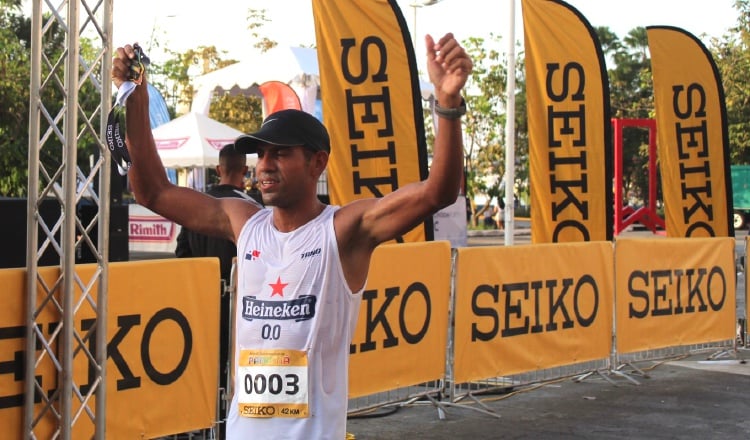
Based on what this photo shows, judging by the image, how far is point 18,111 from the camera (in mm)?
30922

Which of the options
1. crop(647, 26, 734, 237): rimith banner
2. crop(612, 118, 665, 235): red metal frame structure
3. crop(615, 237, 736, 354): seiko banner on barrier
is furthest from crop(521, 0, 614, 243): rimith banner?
crop(612, 118, 665, 235): red metal frame structure

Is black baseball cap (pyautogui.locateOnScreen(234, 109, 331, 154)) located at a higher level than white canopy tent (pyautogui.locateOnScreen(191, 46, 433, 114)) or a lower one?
lower

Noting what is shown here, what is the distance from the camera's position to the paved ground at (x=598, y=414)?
26.1ft

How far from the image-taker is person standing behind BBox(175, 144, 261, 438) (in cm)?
685

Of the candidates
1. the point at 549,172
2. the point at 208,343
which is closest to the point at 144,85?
the point at 208,343

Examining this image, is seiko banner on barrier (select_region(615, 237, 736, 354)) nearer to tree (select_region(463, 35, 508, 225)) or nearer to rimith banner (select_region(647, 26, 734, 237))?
rimith banner (select_region(647, 26, 734, 237))

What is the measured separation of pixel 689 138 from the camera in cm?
1292

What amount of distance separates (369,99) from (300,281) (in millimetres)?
6807

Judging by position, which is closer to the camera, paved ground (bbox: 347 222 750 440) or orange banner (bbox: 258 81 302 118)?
paved ground (bbox: 347 222 750 440)

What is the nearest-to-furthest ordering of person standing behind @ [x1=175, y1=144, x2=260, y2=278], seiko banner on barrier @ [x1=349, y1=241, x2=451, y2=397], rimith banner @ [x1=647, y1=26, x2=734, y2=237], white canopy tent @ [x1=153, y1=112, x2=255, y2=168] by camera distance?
person standing behind @ [x1=175, y1=144, x2=260, y2=278] < seiko banner on barrier @ [x1=349, y1=241, x2=451, y2=397] < rimith banner @ [x1=647, y1=26, x2=734, y2=237] < white canopy tent @ [x1=153, y1=112, x2=255, y2=168]

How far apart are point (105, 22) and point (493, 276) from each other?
4.05m

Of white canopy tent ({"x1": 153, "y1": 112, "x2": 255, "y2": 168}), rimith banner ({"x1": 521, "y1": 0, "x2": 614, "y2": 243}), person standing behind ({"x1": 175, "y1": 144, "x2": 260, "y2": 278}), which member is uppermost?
white canopy tent ({"x1": 153, "y1": 112, "x2": 255, "y2": 168})

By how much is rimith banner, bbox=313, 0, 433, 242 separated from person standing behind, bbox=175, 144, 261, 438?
282 cm

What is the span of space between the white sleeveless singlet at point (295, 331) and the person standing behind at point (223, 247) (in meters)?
3.38
